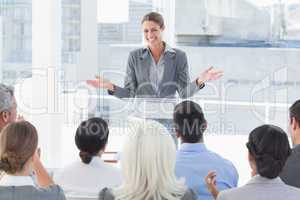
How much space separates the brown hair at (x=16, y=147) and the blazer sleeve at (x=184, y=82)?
1860mm

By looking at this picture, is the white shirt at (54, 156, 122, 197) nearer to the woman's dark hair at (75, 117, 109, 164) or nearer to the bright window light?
the woman's dark hair at (75, 117, 109, 164)

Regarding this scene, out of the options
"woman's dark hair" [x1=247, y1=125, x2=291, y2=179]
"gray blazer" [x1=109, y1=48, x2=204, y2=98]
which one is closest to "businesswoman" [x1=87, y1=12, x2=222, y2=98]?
"gray blazer" [x1=109, y1=48, x2=204, y2=98]

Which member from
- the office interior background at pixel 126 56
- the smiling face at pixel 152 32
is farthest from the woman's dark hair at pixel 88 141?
the office interior background at pixel 126 56

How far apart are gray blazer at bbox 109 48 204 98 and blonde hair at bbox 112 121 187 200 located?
5.56 feet

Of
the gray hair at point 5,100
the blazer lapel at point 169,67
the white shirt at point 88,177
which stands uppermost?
the blazer lapel at point 169,67

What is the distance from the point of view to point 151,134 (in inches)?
76.2

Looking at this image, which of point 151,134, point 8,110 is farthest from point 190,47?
point 151,134

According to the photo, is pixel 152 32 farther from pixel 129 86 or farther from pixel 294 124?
pixel 294 124

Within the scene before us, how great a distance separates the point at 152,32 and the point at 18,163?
1950 millimetres

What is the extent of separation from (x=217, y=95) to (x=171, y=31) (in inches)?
31.4

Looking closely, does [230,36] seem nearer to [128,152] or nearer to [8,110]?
[8,110]

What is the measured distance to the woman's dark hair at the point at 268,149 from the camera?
6.25ft

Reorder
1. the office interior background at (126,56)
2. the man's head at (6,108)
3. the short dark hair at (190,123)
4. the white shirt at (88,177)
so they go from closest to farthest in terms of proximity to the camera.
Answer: the white shirt at (88,177) < the short dark hair at (190,123) < the man's head at (6,108) < the office interior background at (126,56)

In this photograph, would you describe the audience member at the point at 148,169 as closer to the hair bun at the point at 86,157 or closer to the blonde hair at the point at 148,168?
the blonde hair at the point at 148,168
